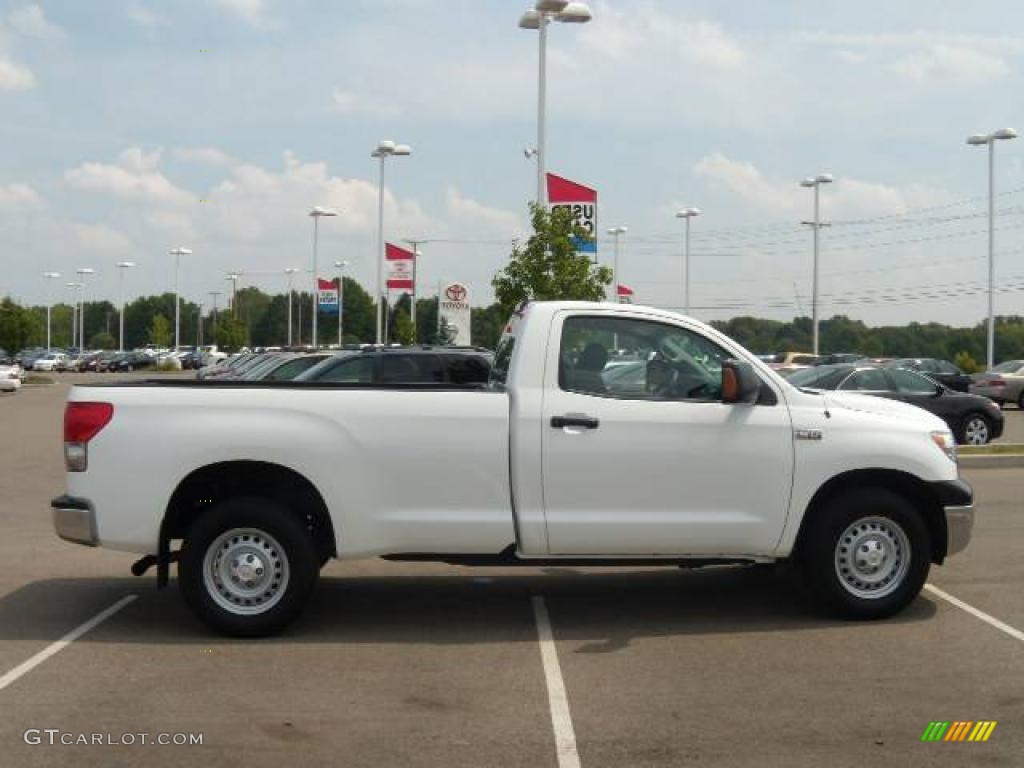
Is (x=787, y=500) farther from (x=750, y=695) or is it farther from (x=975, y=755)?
(x=975, y=755)

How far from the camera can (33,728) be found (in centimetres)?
566

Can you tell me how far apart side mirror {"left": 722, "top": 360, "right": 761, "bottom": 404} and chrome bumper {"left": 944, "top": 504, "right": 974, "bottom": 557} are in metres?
1.52

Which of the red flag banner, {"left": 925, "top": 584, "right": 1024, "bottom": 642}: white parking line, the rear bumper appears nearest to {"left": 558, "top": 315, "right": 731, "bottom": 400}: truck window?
{"left": 925, "top": 584, "right": 1024, "bottom": 642}: white parking line

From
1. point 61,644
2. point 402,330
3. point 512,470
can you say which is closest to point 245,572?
point 61,644

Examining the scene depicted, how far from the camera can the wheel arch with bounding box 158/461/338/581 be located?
7.41 metres

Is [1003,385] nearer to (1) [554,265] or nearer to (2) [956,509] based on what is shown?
(1) [554,265]

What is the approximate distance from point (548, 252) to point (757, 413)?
56.4 ft

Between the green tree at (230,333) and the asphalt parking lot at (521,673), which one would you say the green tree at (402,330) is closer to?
the green tree at (230,333)

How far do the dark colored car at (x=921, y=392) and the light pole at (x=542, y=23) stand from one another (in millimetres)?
6820

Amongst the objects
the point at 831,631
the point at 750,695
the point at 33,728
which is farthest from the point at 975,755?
the point at 33,728

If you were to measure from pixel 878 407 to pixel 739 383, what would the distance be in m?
1.11

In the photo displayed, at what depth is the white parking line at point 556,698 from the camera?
17.6 feet

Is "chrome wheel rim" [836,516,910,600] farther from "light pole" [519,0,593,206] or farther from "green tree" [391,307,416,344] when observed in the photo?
"green tree" [391,307,416,344]

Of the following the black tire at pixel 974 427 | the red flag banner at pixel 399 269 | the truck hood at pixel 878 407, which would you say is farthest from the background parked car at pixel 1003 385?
the truck hood at pixel 878 407
